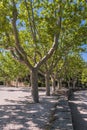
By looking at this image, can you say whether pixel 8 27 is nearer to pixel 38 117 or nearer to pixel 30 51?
pixel 38 117

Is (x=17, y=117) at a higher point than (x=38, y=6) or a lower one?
lower

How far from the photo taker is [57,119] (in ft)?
29.0

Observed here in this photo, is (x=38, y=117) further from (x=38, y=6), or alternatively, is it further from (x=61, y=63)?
(x=61, y=63)

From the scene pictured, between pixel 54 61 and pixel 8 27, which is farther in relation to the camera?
pixel 54 61

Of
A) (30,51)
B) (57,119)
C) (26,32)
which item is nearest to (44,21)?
(26,32)

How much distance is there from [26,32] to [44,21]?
419 cm

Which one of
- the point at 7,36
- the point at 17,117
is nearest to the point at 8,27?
the point at 7,36

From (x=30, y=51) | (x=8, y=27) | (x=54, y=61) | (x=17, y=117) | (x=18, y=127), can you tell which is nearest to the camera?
(x=18, y=127)

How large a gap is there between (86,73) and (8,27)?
1573 inches

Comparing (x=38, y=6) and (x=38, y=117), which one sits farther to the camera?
(x=38, y=6)

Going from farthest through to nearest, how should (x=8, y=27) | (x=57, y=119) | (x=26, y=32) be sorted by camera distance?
(x=26, y=32) → (x=8, y=27) → (x=57, y=119)

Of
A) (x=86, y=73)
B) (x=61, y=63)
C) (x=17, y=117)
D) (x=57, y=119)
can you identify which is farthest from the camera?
(x=86, y=73)

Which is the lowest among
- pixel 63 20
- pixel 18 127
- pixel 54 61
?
pixel 18 127

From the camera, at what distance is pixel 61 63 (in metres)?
29.3
